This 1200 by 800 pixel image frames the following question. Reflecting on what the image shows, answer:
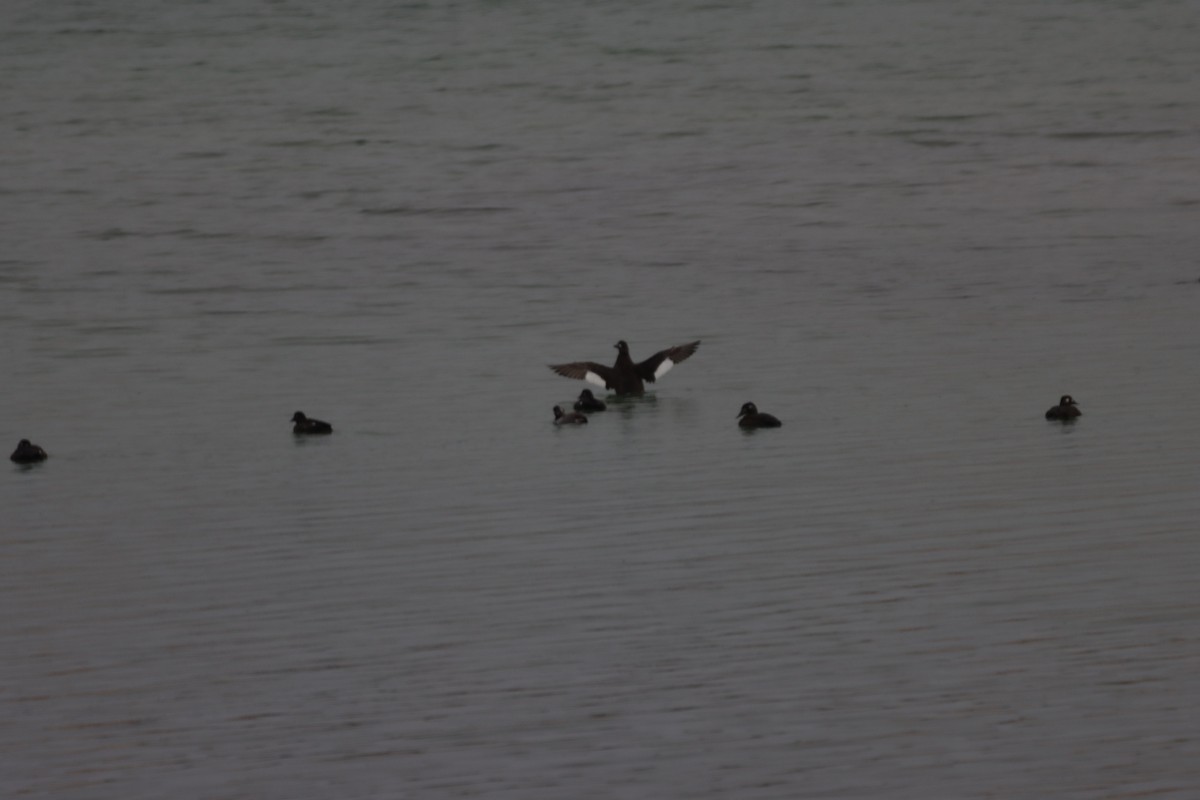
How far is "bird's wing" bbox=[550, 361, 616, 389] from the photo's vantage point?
1959 cm

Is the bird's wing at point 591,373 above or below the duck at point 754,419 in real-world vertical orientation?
above

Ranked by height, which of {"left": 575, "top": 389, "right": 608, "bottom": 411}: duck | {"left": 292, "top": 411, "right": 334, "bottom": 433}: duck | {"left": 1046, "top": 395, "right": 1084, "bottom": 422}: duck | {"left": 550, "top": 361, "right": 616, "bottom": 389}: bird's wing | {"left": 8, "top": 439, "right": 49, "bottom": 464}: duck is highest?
{"left": 550, "top": 361, "right": 616, "bottom": 389}: bird's wing

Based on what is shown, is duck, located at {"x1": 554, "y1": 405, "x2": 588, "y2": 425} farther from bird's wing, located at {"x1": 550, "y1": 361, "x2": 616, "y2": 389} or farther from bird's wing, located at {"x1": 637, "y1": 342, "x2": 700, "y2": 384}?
bird's wing, located at {"x1": 637, "y1": 342, "x2": 700, "y2": 384}

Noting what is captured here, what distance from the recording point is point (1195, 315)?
22.8 m

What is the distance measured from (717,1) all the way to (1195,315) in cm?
3491

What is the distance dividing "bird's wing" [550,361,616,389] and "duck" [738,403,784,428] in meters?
2.44

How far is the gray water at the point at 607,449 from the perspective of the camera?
31.7 feet

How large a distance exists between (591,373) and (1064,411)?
14.3 feet

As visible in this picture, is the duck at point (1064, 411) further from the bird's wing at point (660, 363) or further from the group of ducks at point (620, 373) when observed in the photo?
the bird's wing at point (660, 363)

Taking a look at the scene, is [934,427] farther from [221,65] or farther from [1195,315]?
[221,65]

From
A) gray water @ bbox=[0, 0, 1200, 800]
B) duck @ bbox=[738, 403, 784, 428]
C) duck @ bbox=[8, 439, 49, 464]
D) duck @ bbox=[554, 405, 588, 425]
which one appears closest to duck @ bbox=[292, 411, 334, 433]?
gray water @ bbox=[0, 0, 1200, 800]

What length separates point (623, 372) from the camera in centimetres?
1980

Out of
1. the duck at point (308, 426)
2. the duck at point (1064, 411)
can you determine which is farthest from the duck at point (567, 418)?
the duck at point (1064, 411)

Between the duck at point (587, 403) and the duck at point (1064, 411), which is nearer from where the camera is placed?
the duck at point (1064, 411)
